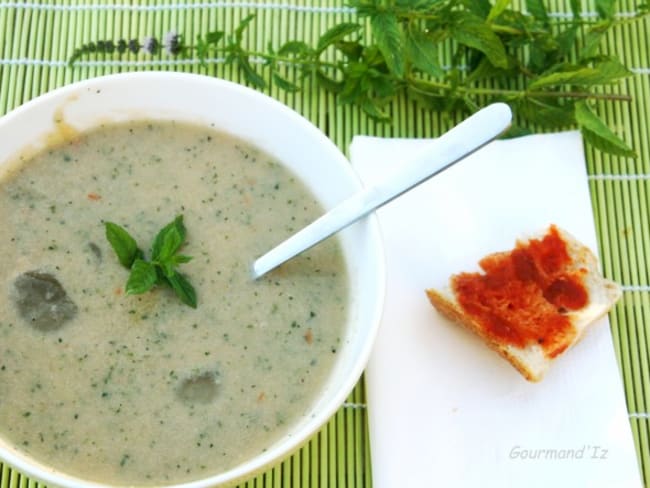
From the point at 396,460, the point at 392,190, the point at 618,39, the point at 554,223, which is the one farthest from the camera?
the point at 618,39

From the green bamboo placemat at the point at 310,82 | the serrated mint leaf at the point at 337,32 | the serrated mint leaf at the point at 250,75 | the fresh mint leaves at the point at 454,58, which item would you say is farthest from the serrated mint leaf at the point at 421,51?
the serrated mint leaf at the point at 250,75

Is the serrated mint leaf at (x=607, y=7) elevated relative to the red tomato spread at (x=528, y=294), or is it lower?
elevated

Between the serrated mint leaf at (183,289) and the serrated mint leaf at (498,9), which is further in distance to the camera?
the serrated mint leaf at (498,9)

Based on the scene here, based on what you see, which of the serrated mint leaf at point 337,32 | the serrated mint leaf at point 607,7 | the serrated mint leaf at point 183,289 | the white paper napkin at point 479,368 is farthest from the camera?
the serrated mint leaf at point 607,7

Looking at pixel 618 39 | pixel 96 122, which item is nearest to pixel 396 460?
pixel 96 122

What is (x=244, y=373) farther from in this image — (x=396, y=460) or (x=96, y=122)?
(x=96, y=122)

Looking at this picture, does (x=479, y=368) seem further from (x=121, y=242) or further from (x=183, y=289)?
(x=121, y=242)

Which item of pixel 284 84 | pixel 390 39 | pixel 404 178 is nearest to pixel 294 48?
pixel 284 84

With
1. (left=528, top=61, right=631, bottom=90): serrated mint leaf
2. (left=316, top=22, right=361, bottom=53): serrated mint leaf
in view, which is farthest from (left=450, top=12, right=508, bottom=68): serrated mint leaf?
(left=316, top=22, right=361, bottom=53): serrated mint leaf

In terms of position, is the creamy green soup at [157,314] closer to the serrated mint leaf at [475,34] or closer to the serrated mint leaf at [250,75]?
the serrated mint leaf at [250,75]
